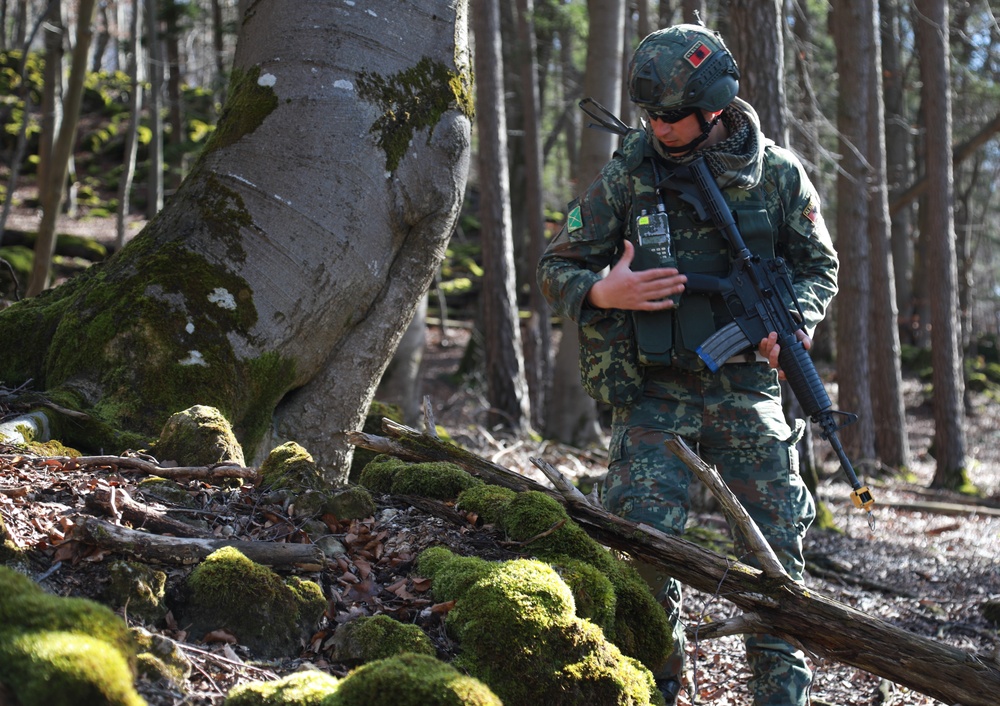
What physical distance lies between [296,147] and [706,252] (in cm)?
206

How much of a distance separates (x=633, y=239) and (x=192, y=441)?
6.46 feet

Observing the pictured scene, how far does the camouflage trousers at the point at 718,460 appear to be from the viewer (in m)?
3.43

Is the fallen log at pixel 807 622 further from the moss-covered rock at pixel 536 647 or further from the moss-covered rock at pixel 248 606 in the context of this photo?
the moss-covered rock at pixel 248 606

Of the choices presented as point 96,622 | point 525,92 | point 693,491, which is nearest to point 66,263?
point 525,92

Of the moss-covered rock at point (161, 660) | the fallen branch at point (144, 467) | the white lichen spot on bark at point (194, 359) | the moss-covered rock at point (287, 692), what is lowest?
the moss-covered rock at point (287, 692)

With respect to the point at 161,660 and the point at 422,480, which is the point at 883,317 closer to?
the point at 422,480

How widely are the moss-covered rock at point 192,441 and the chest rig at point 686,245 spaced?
175cm

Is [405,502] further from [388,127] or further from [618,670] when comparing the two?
[388,127]

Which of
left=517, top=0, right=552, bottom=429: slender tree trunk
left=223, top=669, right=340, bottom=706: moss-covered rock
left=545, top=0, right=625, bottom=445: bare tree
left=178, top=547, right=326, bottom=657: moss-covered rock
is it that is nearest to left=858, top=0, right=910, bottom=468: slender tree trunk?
left=545, top=0, right=625, bottom=445: bare tree

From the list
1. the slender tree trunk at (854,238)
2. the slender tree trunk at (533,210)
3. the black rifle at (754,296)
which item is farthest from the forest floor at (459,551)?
the slender tree trunk at (533,210)

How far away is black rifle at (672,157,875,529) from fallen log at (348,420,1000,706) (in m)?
0.70

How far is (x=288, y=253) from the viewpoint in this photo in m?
4.20

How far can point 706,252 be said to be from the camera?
369 cm

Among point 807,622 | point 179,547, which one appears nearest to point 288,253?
point 179,547
